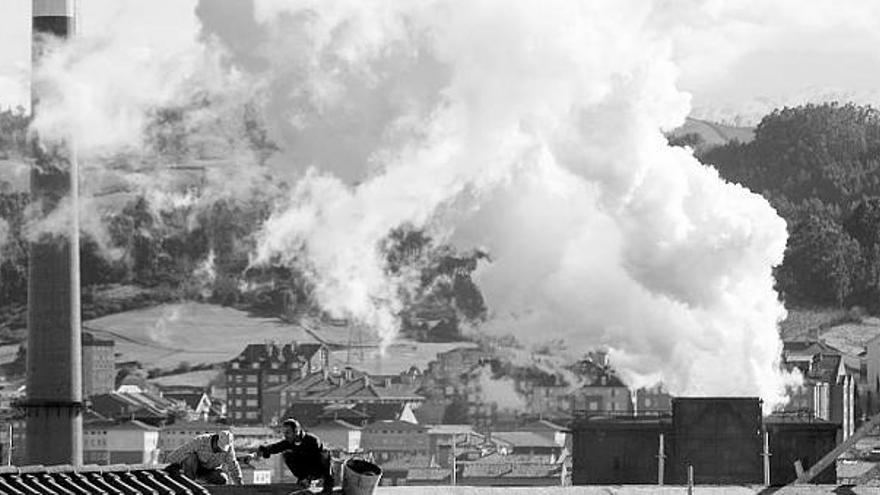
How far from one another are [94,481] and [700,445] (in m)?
58.0

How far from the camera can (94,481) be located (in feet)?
83.3

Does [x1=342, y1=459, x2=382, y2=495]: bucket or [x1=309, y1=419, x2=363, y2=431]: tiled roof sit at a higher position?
[x1=342, y1=459, x2=382, y2=495]: bucket

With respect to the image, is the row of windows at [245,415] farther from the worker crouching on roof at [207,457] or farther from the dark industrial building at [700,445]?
the worker crouching on roof at [207,457]

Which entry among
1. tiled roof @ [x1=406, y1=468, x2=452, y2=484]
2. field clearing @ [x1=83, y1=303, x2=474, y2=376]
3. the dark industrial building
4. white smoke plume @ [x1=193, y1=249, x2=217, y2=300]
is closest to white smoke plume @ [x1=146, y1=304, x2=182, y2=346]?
field clearing @ [x1=83, y1=303, x2=474, y2=376]

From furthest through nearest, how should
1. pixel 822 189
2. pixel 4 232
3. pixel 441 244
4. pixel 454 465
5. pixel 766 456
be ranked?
pixel 822 189
pixel 441 244
pixel 4 232
pixel 454 465
pixel 766 456

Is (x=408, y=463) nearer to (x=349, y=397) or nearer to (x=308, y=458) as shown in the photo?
(x=349, y=397)

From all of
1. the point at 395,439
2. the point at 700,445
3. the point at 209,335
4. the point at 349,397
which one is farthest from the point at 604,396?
the point at 209,335

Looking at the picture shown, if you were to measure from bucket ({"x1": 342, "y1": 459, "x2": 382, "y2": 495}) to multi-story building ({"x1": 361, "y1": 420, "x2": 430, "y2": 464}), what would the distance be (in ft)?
387

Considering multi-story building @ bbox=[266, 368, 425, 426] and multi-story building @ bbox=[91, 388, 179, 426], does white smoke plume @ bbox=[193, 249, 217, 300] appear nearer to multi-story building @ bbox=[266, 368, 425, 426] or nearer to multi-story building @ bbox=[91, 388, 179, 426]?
multi-story building @ bbox=[91, 388, 179, 426]

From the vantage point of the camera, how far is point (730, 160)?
625 ft

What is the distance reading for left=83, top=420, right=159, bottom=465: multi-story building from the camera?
148 meters

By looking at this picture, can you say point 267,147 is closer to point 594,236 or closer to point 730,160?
point 594,236

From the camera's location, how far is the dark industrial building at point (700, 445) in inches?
3216

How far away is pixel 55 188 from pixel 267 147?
5064 cm
